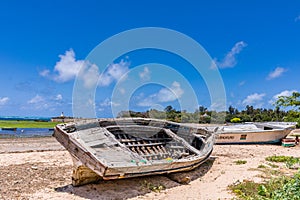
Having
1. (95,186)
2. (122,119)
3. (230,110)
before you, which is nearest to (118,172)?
(95,186)

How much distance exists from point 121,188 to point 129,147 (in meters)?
1.83

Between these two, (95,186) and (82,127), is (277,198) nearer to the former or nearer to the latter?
(95,186)

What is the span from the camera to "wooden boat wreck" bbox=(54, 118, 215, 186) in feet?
16.5

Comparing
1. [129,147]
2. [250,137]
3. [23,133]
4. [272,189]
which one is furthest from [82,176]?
[23,133]

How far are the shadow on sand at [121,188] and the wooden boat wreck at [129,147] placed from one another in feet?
0.74

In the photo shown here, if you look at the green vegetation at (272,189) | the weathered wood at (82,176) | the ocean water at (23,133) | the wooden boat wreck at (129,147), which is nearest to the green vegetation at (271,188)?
the green vegetation at (272,189)

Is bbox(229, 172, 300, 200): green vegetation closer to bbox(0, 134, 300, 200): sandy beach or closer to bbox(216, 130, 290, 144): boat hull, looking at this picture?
bbox(0, 134, 300, 200): sandy beach

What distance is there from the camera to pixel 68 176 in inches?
273

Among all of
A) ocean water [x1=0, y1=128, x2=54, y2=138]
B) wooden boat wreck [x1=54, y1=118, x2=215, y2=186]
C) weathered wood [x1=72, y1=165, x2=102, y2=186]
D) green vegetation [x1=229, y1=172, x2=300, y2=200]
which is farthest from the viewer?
ocean water [x1=0, y1=128, x2=54, y2=138]

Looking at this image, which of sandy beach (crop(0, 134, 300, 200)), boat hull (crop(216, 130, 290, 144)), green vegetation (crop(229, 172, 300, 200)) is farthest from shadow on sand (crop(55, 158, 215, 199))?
boat hull (crop(216, 130, 290, 144))

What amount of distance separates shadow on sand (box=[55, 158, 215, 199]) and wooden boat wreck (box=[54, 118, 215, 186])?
0.74ft

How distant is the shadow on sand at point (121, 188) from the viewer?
5305 mm

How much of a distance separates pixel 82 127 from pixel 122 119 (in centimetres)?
167

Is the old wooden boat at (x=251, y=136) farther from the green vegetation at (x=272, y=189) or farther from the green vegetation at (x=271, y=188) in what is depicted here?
the green vegetation at (x=272, y=189)
